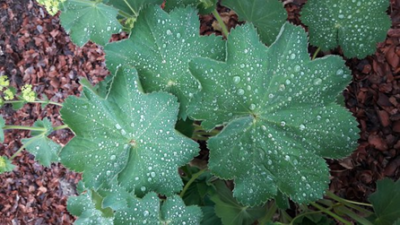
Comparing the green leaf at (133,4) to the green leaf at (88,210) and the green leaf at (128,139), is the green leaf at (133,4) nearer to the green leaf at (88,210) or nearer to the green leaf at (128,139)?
the green leaf at (128,139)

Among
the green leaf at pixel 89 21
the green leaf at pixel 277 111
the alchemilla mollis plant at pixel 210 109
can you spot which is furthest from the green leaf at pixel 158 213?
the green leaf at pixel 89 21

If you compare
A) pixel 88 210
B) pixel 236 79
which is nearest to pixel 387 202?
pixel 236 79

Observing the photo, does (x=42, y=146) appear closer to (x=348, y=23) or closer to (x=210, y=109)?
(x=210, y=109)

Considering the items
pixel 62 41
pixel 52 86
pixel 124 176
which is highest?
pixel 124 176

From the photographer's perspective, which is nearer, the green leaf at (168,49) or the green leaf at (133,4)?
the green leaf at (168,49)

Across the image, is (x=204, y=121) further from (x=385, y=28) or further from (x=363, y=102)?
(x=363, y=102)

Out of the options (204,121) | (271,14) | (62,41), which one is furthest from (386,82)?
(62,41)
